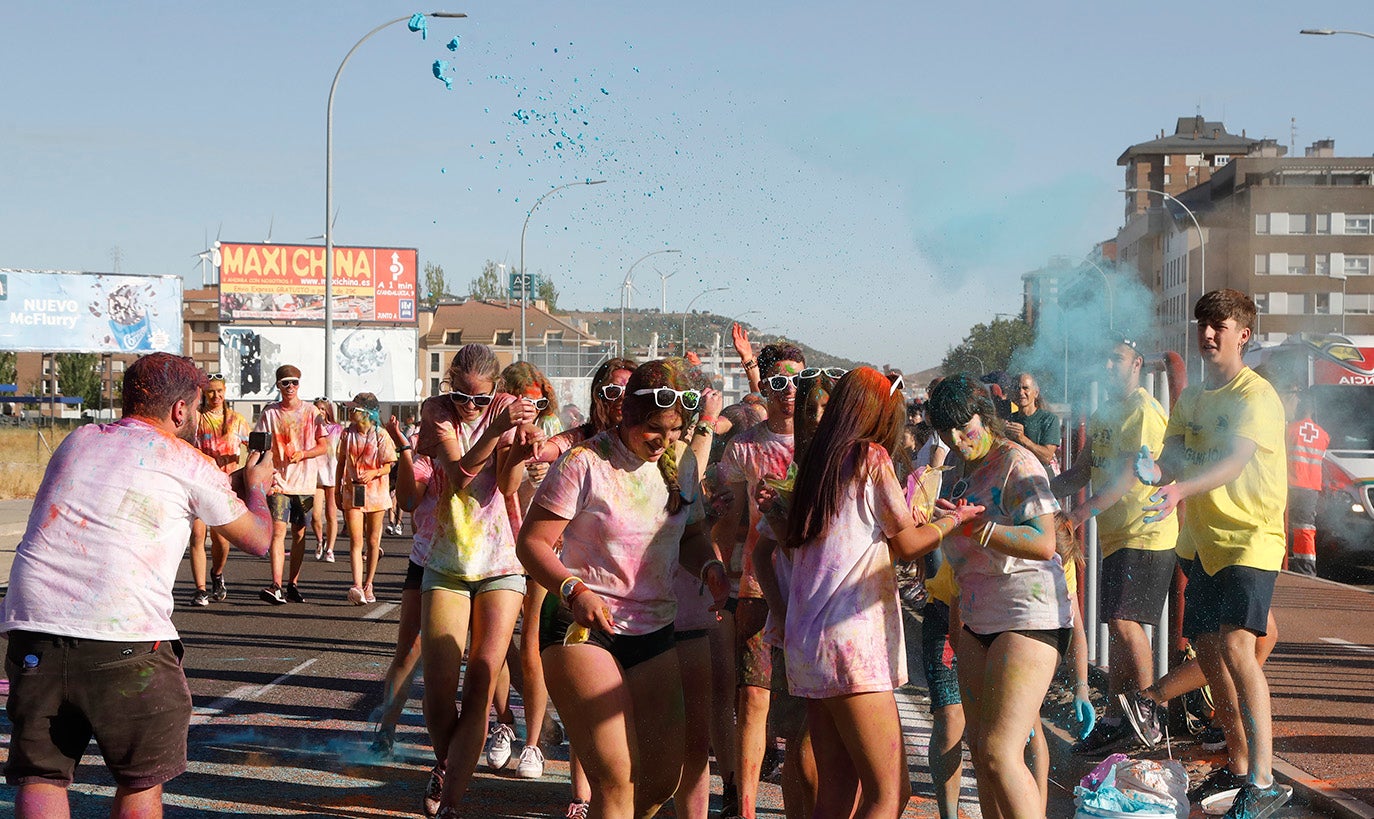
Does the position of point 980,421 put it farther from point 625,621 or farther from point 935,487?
point 625,621

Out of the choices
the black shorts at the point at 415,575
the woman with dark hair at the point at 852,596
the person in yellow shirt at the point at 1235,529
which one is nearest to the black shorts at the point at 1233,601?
the person in yellow shirt at the point at 1235,529

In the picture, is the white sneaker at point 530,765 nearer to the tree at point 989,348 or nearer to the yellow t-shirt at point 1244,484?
the yellow t-shirt at point 1244,484

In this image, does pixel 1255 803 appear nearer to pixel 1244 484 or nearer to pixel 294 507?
pixel 1244 484

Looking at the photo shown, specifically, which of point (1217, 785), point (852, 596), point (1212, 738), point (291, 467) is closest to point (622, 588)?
point (852, 596)

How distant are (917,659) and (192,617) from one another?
5.93 m

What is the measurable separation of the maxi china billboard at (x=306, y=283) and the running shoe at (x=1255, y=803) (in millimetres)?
52698

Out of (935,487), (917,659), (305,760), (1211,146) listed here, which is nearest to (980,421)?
(935,487)

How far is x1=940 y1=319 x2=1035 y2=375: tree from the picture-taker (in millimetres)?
26766

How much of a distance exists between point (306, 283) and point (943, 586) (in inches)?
2192

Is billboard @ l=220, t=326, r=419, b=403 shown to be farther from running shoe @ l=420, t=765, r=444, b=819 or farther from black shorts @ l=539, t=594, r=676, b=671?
black shorts @ l=539, t=594, r=676, b=671

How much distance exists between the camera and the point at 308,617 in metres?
12.1

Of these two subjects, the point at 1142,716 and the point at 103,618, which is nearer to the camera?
the point at 103,618

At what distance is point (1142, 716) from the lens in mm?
6770

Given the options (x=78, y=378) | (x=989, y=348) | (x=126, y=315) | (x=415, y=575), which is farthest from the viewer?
(x=78, y=378)
